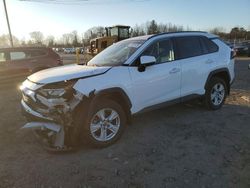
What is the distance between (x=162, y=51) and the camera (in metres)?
5.24

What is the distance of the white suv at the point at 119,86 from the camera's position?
4.03 meters

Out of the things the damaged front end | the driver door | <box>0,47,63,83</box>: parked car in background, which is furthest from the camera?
<box>0,47,63,83</box>: parked car in background

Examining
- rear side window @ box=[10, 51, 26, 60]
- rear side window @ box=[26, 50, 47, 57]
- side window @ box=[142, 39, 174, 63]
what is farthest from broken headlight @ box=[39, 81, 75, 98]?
rear side window @ box=[26, 50, 47, 57]

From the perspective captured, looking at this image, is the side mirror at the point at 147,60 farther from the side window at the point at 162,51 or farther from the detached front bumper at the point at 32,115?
the detached front bumper at the point at 32,115

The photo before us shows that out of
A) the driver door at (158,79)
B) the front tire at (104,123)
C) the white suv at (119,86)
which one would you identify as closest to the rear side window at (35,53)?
the white suv at (119,86)

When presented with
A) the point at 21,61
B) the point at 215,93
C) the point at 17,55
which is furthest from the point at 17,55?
the point at 215,93

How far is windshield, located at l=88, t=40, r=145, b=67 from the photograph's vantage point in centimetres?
491

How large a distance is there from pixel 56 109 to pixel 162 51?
243 cm

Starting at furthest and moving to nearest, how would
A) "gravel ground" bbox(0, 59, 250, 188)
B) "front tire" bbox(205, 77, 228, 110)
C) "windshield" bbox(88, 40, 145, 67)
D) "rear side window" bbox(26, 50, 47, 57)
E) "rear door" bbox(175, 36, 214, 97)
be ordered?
1. "rear side window" bbox(26, 50, 47, 57)
2. "front tire" bbox(205, 77, 228, 110)
3. "rear door" bbox(175, 36, 214, 97)
4. "windshield" bbox(88, 40, 145, 67)
5. "gravel ground" bbox(0, 59, 250, 188)

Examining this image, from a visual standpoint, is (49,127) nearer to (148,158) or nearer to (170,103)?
(148,158)

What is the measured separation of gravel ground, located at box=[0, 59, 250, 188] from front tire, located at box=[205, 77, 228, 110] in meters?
0.50

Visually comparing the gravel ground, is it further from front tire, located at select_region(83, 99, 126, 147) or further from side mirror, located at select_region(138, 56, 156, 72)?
side mirror, located at select_region(138, 56, 156, 72)

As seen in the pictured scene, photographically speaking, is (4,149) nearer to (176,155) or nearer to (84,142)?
(84,142)

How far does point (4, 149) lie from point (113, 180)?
2.13 meters
